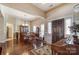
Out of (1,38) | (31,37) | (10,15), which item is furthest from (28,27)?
(1,38)

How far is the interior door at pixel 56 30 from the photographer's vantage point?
1.95m

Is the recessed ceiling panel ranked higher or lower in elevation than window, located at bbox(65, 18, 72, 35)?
higher

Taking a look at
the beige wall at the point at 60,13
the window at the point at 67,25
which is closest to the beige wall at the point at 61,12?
the beige wall at the point at 60,13

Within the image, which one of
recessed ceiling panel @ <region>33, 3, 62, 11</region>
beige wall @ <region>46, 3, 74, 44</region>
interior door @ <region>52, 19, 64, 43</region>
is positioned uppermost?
recessed ceiling panel @ <region>33, 3, 62, 11</region>

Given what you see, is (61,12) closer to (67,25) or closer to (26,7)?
(67,25)

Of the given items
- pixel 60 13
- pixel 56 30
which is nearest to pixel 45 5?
pixel 60 13

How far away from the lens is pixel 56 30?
6.41 feet

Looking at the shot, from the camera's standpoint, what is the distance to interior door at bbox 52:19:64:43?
6.40 feet

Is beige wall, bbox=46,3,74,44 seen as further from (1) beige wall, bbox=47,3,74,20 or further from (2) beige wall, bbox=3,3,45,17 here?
(2) beige wall, bbox=3,3,45,17

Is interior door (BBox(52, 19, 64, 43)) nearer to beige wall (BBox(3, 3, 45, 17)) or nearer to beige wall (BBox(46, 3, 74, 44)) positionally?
beige wall (BBox(46, 3, 74, 44))

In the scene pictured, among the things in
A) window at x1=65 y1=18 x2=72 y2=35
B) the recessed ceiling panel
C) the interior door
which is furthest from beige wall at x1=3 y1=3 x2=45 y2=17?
window at x1=65 y1=18 x2=72 y2=35

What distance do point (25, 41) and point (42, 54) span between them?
0.37m

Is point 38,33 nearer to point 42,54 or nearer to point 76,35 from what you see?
point 42,54

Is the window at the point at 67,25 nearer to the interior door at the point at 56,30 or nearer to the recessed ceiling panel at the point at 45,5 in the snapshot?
the interior door at the point at 56,30
